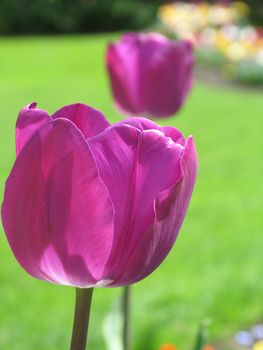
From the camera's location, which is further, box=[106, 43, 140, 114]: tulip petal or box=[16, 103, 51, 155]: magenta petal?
box=[106, 43, 140, 114]: tulip petal

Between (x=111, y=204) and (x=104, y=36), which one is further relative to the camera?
(x=104, y=36)

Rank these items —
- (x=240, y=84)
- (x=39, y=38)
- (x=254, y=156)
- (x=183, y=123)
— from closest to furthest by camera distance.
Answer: (x=254, y=156), (x=183, y=123), (x=240, y=84), (x=39, y=38)

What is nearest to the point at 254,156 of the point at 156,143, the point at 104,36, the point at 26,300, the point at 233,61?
the point at 26,300

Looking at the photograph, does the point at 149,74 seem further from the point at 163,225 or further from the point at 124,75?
the point at 163,225

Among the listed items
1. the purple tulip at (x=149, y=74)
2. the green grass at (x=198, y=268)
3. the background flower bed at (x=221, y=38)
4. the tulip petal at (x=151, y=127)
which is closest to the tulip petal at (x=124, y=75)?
the purple tulip at (x=149, y=74)

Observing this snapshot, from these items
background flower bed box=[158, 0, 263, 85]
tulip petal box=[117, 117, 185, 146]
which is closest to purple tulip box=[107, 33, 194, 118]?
tulip petal box=[117, 117, 185, 146]

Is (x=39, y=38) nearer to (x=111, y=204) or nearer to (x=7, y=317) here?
(x=7, y=317)

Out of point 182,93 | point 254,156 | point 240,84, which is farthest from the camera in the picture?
point 240,84

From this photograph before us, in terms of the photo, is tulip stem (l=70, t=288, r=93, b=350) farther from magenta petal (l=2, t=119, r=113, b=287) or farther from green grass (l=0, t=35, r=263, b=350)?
green grass (l=0, t=35, r=263, b=350)

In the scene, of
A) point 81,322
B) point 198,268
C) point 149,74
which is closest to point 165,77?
point 149,74
